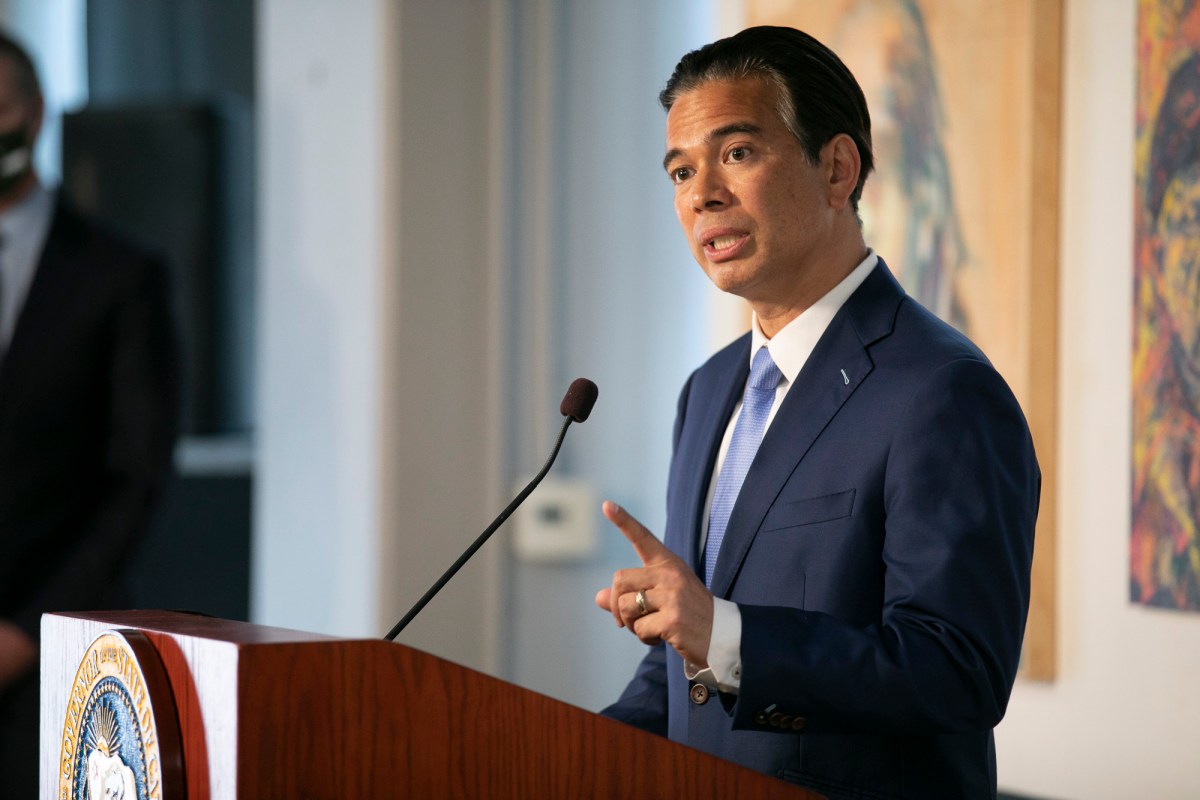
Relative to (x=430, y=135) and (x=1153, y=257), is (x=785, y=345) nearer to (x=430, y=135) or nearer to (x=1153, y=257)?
(x=1153, y=257)

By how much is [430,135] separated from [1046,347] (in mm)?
1878

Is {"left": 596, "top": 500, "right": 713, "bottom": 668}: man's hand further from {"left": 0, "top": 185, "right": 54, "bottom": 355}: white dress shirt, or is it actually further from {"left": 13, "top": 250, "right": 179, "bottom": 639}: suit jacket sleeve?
{"left": 0, "top": 185, "right": 54, "bottom": 355}: white dress shirt

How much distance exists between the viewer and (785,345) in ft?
5.58

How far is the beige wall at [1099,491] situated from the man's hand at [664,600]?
57.3 inches

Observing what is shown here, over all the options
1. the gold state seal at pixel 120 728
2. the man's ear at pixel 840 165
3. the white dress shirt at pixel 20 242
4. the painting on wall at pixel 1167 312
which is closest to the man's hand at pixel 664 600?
the gold state seal at pixel 120 728

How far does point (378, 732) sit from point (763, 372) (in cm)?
78

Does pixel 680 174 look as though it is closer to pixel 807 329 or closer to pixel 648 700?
pixel 807 329

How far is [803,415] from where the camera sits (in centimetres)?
158

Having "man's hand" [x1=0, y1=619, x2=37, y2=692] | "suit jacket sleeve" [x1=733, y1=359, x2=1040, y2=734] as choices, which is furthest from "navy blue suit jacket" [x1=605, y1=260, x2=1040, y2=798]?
"man's hand" [x1=0, y1=619, x2=37, y2=692]

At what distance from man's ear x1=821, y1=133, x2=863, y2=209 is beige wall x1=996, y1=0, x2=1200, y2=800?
0.99 meters

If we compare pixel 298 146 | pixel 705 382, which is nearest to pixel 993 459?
pixel 705 382

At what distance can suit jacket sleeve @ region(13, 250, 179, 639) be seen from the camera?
9.72 ft

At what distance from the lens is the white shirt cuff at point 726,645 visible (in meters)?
1.28

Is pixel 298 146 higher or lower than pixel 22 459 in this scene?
higher
